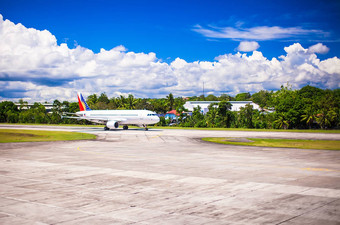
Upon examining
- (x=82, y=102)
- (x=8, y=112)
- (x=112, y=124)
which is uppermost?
(x=82, y=102)

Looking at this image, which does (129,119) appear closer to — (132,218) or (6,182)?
(6,182)

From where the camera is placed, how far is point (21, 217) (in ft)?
28.7

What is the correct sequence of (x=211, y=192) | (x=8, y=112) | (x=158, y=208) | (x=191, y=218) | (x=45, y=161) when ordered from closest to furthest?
(x=191, y=218) → (x=158, y=208) → (x=211, y=192) → (x=45, y=161) → (x=8, y=112)

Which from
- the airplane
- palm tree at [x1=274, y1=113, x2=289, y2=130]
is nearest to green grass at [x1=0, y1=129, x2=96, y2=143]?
the airplane

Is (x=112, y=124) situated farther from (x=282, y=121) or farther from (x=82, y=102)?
(x=282, y=121)

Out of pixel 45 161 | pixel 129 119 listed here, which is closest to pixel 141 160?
pixel 45 161

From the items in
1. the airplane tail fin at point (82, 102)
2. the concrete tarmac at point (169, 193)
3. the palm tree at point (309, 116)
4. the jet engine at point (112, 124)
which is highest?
the airplane tail fin at point (82, 102)

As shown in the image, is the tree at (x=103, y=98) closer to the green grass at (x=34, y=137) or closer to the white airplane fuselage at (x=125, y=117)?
the white airplane fuselage at (x=125, y=117)

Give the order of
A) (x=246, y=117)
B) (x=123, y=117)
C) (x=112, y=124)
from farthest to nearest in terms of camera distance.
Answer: (x=246, y=117)
(x=123, y=117)
(x=112, y=124)

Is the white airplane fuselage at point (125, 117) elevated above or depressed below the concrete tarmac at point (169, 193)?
above

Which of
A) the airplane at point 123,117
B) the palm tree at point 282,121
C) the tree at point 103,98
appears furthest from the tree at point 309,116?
the tree at point 103,98

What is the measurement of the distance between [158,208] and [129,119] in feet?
170

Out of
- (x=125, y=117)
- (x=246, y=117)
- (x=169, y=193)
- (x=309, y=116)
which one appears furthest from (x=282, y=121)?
(x=169, y=193)

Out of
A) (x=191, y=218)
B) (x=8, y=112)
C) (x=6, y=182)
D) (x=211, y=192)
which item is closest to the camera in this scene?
(x=191, y=218)
